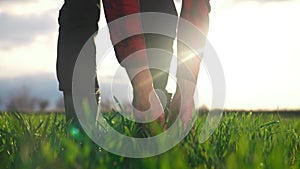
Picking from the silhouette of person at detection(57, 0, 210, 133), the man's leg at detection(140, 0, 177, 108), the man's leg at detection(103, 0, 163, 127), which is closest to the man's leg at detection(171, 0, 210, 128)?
the silhouette of person at detection(57, 0, 210, 133)

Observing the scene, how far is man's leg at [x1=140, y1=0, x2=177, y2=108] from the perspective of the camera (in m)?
3.35

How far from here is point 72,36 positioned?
123 inches

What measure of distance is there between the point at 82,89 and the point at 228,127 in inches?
35.2

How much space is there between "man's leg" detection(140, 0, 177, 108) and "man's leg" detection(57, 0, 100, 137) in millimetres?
381

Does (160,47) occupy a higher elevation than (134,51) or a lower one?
higher

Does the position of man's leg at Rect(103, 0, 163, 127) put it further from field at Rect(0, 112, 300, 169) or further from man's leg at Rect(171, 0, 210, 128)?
man's leg at Rect(171, 0, 210, 128)

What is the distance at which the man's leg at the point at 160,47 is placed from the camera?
11.0 ft

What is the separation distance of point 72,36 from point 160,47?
650 mm

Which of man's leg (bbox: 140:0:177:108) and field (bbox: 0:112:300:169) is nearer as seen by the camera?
field (bbox: 0:112:300:169)

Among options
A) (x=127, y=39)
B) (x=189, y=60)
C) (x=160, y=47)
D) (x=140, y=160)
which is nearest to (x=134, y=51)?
(x=127, y=39)

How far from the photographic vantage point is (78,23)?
10.2 feet

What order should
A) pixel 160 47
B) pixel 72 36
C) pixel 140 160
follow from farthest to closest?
1. pixel 160 47
2. pixel 72 36
3. pixel 140 160

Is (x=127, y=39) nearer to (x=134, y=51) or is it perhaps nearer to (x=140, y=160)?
(x=134, y=51)

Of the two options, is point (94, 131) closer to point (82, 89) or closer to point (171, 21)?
point (82, 89)
